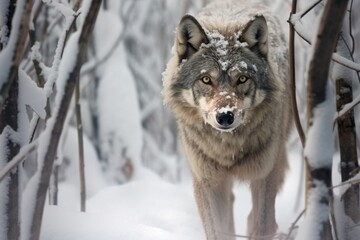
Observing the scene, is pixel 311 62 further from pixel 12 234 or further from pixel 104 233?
pixel 104 233

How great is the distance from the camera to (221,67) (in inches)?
139

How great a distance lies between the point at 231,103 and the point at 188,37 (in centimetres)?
75

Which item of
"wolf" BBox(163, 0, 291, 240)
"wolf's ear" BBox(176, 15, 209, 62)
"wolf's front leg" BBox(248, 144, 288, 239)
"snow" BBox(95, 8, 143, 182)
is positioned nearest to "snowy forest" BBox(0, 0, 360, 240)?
"wolf" BBox(163, 0, 291, 240)

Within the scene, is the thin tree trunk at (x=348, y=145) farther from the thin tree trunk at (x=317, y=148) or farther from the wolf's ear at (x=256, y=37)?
the wolf's ear at (x=256, y=37)

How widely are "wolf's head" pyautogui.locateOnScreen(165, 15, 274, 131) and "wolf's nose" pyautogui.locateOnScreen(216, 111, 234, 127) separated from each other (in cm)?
12

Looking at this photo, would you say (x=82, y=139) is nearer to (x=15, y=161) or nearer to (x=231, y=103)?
(x=231, y=103)

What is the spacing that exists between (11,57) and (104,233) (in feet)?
4.26

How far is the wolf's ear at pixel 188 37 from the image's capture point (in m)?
3.61

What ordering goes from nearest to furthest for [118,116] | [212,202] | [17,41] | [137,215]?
1. [17,41]
2. [212,202]
3. [137,215]
4. [118,116]

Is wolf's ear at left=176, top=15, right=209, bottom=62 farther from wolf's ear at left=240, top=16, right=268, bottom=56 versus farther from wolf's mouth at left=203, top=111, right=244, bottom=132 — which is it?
wolf's mouth at left=203, top=111, right=244, bottom=132

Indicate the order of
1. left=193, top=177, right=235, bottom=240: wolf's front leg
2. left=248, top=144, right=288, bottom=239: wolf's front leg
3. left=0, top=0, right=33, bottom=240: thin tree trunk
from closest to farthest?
left=0, top=0, right=33, bottom=240: thin tree trunk < left=193, top=177, right=235, bottom=240: wolf's front leg < left=248, top=144, right=288, bottom=239: wolf's front leg

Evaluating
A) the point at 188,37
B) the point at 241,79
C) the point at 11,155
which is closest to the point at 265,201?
the point at 241,79

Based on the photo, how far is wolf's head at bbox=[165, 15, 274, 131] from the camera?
3467mm

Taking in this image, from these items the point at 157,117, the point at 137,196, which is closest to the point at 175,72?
the point at 137,196
